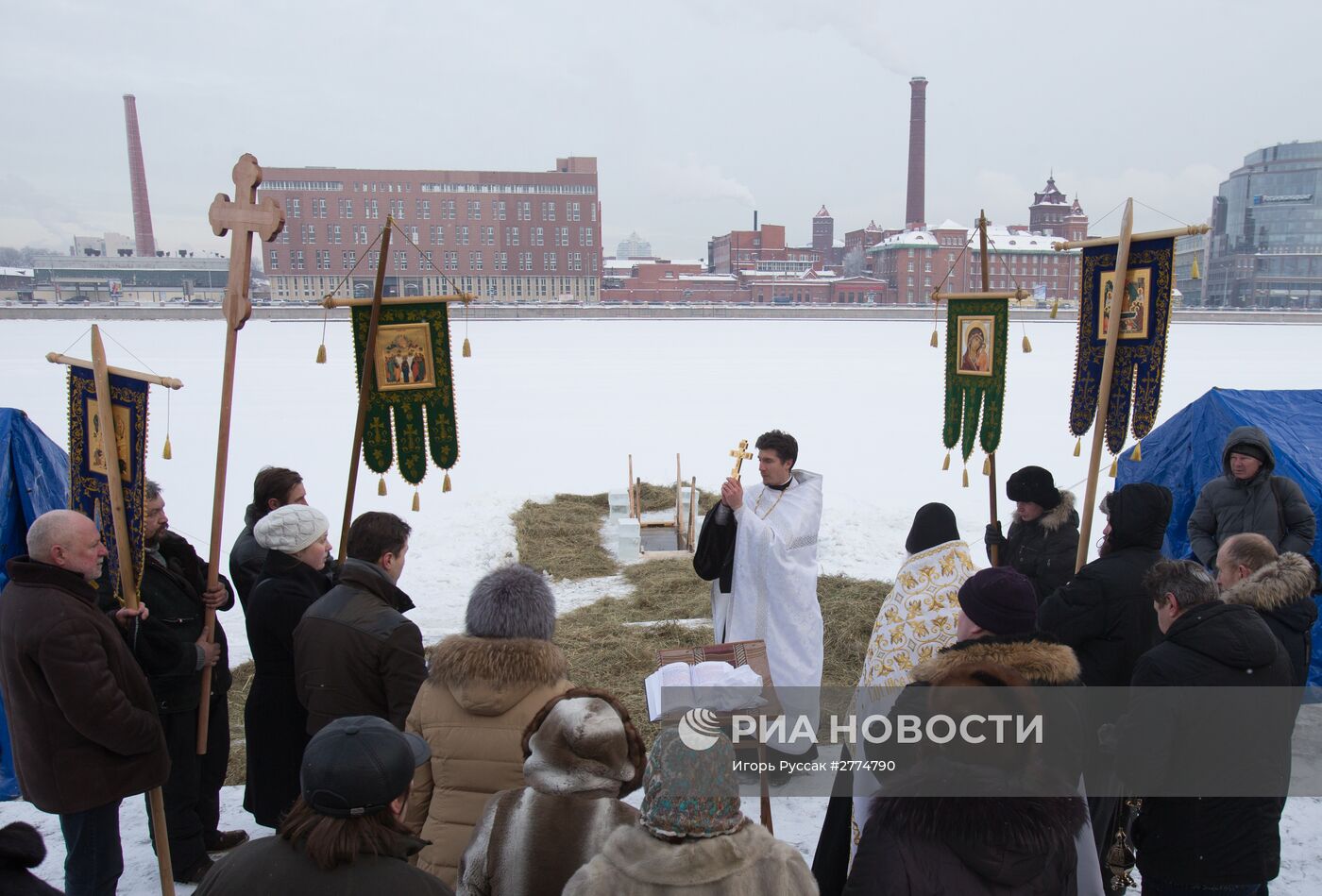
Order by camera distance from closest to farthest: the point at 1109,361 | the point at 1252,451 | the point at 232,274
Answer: the point at 232,274, the point at 1109,361, the point at 1252,451

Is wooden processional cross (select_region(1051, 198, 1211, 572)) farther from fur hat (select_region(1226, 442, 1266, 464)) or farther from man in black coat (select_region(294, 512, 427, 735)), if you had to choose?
man in black coat (select_region(294, 512, 427, 735))

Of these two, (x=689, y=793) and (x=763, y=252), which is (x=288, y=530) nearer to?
(x=689, y=793)

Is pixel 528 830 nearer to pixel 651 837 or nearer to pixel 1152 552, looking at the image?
pixel 651 837

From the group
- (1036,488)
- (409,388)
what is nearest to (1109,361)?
(1036,488)

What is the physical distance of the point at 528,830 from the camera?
5.67ft

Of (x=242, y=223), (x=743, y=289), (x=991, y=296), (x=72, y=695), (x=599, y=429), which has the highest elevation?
(x=743, y=289)

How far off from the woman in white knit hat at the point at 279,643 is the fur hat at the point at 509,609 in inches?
42.7

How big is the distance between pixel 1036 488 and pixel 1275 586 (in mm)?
1129

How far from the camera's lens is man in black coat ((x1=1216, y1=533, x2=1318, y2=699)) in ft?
9.45

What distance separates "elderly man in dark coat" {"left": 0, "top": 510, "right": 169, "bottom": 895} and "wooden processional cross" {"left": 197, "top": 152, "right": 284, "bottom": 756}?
496mm

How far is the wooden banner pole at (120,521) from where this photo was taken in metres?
2.89

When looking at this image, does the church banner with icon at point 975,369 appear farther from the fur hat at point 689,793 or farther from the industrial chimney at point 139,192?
the industrial chimney at point 139,192

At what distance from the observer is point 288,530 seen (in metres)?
3.03

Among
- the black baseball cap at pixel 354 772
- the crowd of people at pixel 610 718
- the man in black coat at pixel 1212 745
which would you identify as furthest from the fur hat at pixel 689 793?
the man in black coat at pixel 1212 745
